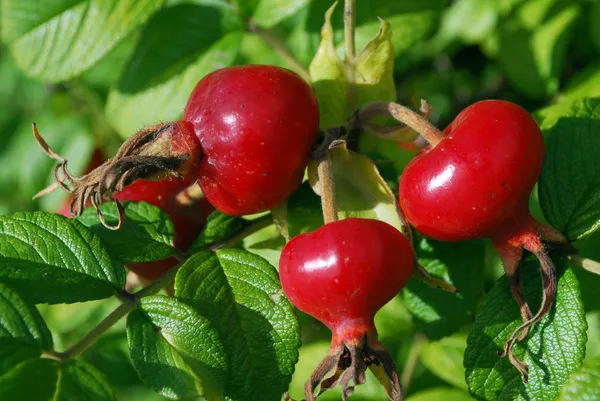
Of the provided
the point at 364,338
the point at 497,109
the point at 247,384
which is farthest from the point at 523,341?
the point at 247,384

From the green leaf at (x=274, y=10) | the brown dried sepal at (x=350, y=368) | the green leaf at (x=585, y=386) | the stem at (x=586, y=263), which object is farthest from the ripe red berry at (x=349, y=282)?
the green leaf at (x=274, y=10)

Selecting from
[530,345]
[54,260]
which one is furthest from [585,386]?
[54,260]

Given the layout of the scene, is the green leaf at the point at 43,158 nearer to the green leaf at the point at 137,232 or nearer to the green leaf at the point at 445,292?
the green leaf at the point at 137,232

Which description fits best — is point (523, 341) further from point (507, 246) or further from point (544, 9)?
point (544, 9)

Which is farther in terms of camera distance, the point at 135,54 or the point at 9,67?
the point at 9,67

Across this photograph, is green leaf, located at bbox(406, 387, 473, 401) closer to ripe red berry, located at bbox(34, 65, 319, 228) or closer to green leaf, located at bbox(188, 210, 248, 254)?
green leaf, located at bbox(188, 210, 248, 254)

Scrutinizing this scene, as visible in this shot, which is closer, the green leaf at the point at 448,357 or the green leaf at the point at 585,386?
the green leaf at the point at 585,386

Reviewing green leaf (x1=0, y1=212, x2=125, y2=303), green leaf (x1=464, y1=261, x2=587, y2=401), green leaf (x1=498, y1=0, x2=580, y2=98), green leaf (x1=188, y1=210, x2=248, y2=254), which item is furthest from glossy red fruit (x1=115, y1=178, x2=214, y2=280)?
green leaf (x1=498, y1=0, x2=580, y2=98)
